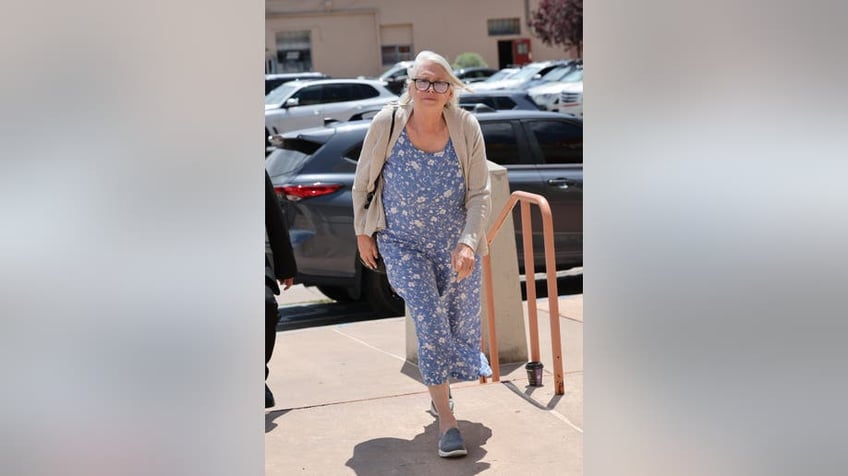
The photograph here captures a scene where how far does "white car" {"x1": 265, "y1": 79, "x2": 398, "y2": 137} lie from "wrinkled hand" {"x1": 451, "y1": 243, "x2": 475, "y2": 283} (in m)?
13.7

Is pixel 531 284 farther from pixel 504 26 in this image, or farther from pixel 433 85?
pixel 504 26

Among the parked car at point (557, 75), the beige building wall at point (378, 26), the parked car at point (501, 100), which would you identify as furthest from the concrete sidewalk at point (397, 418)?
the beige building wall at point (378, 26)

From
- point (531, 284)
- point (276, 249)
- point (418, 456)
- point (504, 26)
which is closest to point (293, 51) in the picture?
point (504, 26)

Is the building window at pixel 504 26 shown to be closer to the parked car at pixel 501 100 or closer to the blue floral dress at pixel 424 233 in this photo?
the parked car at pixel 501 100

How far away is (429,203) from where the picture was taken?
15.8 ft

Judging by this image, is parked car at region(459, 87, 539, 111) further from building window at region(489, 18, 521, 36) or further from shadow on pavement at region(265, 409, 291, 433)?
building window at region(489, 18, 521, 36)

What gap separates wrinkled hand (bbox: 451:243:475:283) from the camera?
4.73 meters

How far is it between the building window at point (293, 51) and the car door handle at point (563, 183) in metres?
36.0

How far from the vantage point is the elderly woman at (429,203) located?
4789mm

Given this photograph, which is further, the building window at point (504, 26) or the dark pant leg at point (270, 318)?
the building window at point (504, 26)
